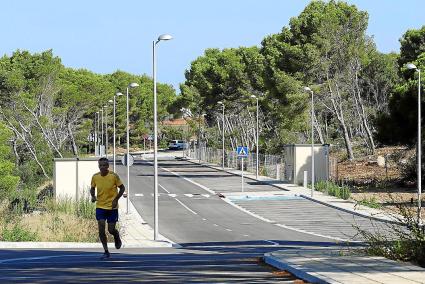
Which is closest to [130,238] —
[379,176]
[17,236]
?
[17,236]

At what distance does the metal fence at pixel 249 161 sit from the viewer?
78.2 m

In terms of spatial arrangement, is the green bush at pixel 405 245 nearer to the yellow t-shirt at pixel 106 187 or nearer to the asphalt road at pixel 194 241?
the asphalt road at pixel 194 241

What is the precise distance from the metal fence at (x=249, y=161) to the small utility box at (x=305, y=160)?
580 cm

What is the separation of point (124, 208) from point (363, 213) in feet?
45.4

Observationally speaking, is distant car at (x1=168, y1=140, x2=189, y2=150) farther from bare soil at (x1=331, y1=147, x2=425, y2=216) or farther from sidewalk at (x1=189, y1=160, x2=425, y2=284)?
sidewalk at (x1=189, y1=160, x2=425, y2=284)

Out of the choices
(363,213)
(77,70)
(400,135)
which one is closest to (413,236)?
(363,213)

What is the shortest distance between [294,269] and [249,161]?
259 ft

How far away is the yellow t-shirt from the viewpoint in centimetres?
1580

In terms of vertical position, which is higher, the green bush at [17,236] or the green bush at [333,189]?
the green bush at [17,236]

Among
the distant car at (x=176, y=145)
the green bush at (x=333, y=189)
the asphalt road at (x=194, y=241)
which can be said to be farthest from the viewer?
the distant car at (x=176, y=145)

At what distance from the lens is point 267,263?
14.2 m

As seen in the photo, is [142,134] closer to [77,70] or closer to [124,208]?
[77,70]

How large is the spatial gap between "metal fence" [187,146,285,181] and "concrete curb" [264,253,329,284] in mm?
61278

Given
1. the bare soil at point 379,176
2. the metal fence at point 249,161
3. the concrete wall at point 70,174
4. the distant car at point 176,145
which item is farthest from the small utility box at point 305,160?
the distant car at point 176,145
